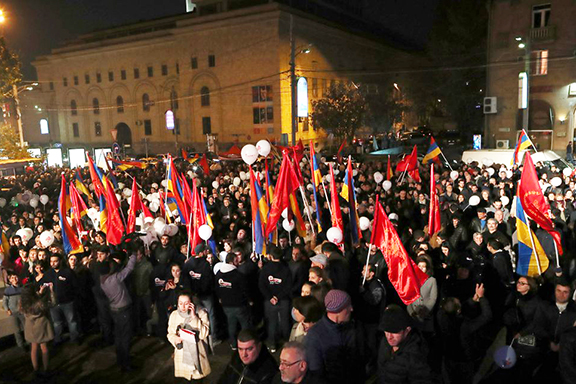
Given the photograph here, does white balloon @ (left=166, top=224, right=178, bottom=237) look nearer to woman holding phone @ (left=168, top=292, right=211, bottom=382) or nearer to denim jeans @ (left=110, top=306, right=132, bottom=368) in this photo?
denim jeans @ (left=110, top=306, right=132, bottom=368)

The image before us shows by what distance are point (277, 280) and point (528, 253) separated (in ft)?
12.4

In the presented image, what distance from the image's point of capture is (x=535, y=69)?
98.0 ft

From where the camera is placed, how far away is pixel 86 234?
36.2 feet

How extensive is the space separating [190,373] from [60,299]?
A: 10.1 feet

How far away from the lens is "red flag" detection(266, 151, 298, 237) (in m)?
9.23

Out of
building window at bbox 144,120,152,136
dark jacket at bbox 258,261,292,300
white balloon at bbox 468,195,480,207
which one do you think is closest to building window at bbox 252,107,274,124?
building window at bbox 144,120,152,136

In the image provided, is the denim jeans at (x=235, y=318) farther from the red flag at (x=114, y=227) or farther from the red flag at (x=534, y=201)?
the red flag at (x=534, y=201)

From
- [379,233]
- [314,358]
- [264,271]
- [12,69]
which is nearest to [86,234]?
[264,271]

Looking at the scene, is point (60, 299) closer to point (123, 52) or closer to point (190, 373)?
point (190, 373)

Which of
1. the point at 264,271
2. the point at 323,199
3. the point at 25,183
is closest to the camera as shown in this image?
the point at 264,271

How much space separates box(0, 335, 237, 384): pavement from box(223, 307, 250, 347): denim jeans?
331 mm

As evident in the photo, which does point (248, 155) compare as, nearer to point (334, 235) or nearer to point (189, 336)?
point (334, 235)

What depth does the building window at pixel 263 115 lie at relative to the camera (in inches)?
1751

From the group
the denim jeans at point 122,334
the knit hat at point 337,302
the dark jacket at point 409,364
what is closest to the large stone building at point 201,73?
the denim jeans at point 122,334
